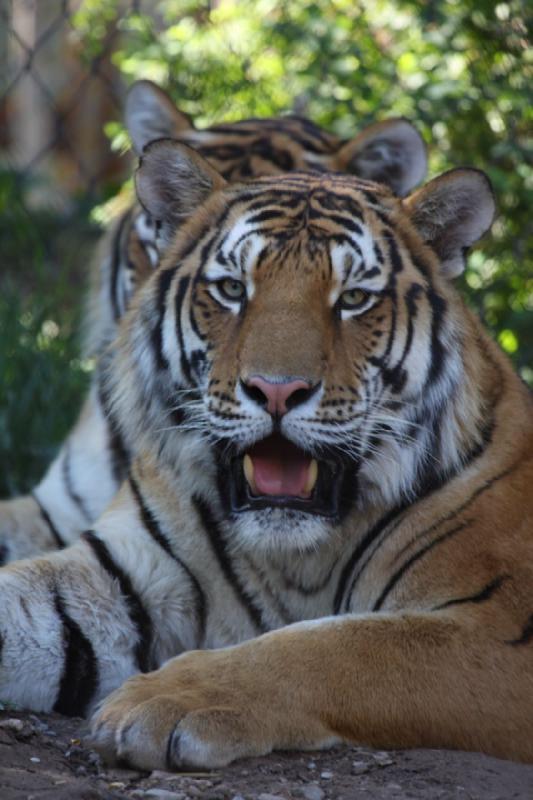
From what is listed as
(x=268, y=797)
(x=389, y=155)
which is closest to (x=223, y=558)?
(x=268, y=797)

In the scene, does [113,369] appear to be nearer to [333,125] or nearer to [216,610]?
[216,610]

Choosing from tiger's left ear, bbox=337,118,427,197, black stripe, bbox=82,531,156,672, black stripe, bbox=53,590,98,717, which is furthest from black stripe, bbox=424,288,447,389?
tiger's left ear, bbox=337,118,427,197

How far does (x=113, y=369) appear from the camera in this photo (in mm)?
2826

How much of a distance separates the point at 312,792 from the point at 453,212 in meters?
1.14

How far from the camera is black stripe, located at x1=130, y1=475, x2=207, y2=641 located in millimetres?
2660

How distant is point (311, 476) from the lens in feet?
7.87

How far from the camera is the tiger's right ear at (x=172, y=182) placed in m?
2.72

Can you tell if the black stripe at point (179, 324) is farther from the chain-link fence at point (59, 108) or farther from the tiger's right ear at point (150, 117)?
the chain-link fence at point (59, 108)

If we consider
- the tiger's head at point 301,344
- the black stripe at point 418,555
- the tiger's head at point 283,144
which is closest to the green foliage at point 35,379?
the tiger's head at point 283,144

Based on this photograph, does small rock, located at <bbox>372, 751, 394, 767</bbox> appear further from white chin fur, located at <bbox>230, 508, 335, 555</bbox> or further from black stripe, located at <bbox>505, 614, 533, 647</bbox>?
white chin fur, located at <bbox>230, 508, 335, 555</bbox>

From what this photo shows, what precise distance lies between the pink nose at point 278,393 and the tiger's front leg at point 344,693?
1.23 feet

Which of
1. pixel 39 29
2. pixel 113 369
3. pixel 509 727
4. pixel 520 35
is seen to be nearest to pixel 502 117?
pixel 520 35

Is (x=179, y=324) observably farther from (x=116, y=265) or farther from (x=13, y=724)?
(x=116, y=265)

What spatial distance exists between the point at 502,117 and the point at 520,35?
0.85 ft
